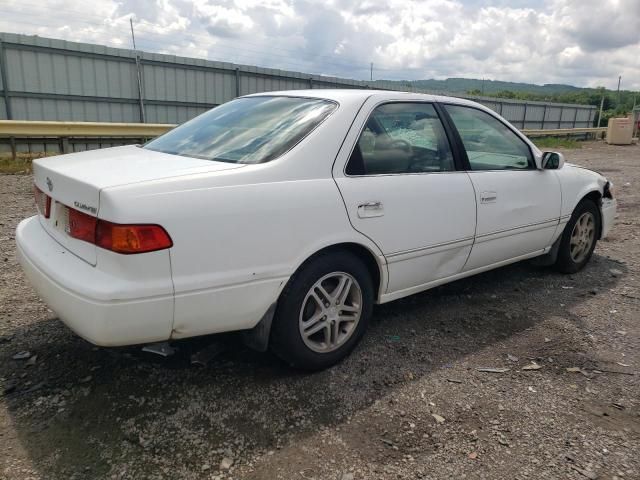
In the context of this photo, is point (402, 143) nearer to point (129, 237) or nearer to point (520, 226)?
point (520, 226)

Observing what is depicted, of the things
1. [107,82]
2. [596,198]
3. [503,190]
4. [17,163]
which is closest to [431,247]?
[503,190]

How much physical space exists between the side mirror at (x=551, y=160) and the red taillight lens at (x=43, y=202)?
12.0 feet

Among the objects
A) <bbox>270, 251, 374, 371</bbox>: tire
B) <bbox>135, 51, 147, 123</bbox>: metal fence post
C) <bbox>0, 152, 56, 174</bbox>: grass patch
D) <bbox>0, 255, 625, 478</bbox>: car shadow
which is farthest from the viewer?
<bbox>135, 51, 147, 123</bbox>: metal fence post

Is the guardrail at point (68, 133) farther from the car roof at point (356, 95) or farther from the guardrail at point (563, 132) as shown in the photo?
the guardrail at point (563, 132)

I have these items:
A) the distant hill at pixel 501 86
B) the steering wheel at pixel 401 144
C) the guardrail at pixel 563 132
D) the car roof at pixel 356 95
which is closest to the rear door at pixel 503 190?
the car roof at pixel 356 95

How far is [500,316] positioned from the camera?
Result: 3.88 meters

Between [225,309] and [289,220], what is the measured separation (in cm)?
54

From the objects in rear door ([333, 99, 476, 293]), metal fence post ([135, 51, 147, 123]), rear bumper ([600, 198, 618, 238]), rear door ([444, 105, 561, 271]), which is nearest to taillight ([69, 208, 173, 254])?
rear door ([333, 99, 476, 293])

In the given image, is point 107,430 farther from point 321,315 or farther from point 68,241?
point 321,315

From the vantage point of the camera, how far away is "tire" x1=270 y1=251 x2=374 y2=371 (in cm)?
268

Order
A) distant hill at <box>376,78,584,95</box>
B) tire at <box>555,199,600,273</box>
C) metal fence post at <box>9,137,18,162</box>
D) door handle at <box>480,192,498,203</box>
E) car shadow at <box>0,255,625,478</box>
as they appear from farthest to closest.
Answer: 1. distant hill at <box>376,78,584,95</box>
2. metal fence post at <box>9,137,18,162</box>
3. tire at <box>555,199,600,273</box>
4. door handle at <box>480,192,498,203</box>
5. car shadow at <box>0,255,625,478</box>

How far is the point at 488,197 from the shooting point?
3.69 m

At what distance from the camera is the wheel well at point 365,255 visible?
2.83 m

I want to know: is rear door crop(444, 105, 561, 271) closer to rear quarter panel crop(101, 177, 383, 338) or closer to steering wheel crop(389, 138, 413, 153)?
steering wheel crop(389, 138, 413, 153)
